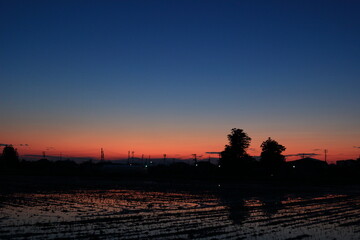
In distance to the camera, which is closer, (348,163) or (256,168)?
(256,168)

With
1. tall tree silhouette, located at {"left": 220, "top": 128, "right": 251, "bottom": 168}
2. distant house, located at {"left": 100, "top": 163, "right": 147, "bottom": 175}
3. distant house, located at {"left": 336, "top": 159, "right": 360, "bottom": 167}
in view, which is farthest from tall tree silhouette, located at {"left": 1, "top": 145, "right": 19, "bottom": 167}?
distant house, located at {"left": 336, "top": 159, "right": 360, "bottom": 167}

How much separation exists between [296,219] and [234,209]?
15.4ft

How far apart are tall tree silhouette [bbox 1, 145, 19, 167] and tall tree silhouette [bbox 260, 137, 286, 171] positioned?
3958 inches

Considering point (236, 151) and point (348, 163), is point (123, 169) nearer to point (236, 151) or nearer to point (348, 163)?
point (236, 151)

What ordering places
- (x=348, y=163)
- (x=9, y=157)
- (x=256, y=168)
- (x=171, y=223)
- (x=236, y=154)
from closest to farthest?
(x=171, y=223), (x=236, y=154), (x=256, y=168), (x=348, y=163), (x=9, y=157)

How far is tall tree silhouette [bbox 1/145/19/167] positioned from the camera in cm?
14043

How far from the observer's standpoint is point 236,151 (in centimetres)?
7862

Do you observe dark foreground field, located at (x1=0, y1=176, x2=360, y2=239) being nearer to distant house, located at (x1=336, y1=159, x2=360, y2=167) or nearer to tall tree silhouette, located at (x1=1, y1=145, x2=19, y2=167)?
distant house, located at (x1=336, y1=159, x2=360, y2=167)

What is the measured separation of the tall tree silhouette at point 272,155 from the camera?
83.1 meters

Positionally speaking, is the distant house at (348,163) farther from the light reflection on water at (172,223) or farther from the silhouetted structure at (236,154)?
the light reflection on water at (172,223)

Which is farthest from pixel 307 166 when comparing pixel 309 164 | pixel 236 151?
pixel 236 151

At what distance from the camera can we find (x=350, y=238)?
1298 cm

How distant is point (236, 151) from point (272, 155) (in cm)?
1051

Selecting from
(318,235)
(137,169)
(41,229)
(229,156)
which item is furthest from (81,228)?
(137,169)
